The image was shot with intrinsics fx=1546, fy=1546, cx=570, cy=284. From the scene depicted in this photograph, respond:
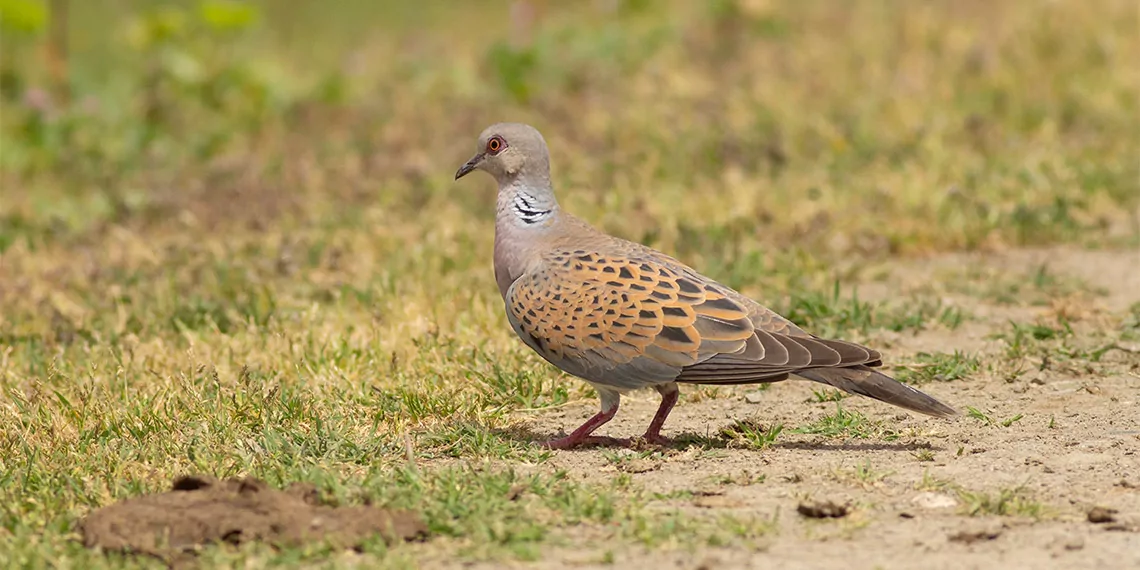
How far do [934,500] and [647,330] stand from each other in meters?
1.06

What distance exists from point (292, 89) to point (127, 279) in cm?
378

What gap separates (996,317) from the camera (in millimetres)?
6809

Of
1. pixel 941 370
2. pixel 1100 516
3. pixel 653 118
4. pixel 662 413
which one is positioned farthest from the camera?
pixel 653 118

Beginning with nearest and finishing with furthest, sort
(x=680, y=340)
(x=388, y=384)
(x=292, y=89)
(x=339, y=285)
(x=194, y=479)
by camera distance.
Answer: (x=194, y=479)
(x=680, y=340)
(x=388, y=384)
(x=339, y=285)
(x=292, y=89)

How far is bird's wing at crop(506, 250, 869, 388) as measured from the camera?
16.0 feet

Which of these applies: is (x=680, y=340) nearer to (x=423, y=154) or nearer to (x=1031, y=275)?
(x=1031, y=275)

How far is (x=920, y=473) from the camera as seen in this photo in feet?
15.4

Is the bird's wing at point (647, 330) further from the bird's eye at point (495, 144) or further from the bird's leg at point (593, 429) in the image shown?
the bird's eye at point (495, 144)

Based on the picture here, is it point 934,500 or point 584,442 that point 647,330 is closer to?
point 584,442

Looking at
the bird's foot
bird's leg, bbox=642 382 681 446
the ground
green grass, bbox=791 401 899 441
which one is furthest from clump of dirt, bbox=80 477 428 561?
green grass, bbox=791 401 899 441

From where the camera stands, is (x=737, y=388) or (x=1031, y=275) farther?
(x=1031, y=275)

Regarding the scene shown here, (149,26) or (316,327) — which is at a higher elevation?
(149,26)

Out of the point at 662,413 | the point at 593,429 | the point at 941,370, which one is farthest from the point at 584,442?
the point at 941,370

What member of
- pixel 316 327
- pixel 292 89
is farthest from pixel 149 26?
pixel 316 327
